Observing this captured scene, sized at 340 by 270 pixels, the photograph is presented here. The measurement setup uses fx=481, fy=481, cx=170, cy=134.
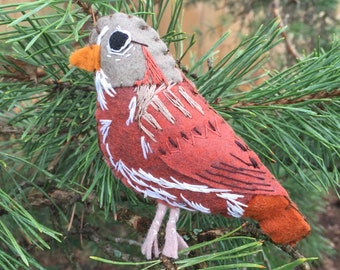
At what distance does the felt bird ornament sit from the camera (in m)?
0.32

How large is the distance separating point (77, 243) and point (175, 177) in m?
0.40

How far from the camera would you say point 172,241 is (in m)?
0.35

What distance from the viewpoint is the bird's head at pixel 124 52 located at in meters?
0.33

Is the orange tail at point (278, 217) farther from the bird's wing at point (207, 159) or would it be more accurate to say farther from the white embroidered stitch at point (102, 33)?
the white embroidered stitch at point (102, 33)

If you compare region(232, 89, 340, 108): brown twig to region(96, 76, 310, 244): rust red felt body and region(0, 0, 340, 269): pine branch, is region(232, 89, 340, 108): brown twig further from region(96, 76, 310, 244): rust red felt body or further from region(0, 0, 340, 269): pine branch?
region(96, 76, 310, 244): rust red felt body

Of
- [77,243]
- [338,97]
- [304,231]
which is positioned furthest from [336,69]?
[77,243]

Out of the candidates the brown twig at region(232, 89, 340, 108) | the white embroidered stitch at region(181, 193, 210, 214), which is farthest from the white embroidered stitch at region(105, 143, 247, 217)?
the brown twig at region(232, 89, 340, 108)

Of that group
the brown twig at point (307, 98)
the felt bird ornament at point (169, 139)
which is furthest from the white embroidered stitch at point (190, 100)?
the brown twig at point (307, 98)

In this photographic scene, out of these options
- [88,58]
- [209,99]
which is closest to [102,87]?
[88,58]

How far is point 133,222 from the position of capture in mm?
408

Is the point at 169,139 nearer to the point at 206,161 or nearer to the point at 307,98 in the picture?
the point at 206,161

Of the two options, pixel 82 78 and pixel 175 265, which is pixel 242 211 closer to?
pixel 175 265

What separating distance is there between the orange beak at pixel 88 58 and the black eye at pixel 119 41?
0.05ft

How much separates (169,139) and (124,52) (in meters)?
0.07
